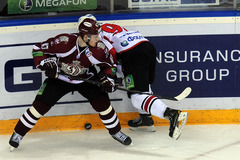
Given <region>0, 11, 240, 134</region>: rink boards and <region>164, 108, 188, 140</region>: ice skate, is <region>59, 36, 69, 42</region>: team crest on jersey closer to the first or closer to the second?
<region>0, 11, 240, 134</region>: rink boards

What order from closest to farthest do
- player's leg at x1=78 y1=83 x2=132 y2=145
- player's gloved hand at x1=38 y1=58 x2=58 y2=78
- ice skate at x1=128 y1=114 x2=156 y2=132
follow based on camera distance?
player's gloved hand at x1=38 y1=58 x2=58 y2=78
player's leg at x1=78 y1=83 x2=132 y2=145
ice skate at x1=128 y1=114 x2=156 y2=132

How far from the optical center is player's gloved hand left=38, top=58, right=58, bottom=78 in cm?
329

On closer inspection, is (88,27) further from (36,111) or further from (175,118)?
(175,118)

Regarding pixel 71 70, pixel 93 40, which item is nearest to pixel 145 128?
pixel 71 70

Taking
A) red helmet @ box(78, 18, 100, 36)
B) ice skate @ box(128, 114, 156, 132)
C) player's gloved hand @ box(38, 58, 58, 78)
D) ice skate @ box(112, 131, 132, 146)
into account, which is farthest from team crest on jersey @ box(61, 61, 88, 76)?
ice skate @ box(128, 114, 156, 132)

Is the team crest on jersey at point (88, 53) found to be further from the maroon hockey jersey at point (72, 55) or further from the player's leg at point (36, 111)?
the player's leg at point (36, 111)

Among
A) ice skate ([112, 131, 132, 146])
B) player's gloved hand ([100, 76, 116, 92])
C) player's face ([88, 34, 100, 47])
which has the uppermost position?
player's face ([88, 34, 100, 47])

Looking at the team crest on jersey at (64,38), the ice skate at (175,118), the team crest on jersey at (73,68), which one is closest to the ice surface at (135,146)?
the ice skate at (175,118)

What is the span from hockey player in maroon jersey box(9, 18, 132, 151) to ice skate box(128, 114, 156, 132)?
0.45 meters

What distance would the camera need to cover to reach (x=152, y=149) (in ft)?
11.1

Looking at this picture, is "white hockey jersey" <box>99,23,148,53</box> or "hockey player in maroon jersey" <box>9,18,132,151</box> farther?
"white hockey jersey" <box>99,23,148,53</box>

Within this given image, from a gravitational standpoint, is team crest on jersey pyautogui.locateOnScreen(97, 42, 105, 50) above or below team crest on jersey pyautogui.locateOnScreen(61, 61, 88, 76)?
above

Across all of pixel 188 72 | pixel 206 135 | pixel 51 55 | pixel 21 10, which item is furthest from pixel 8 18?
pixel 206 135

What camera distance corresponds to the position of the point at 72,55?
3.41 metres
